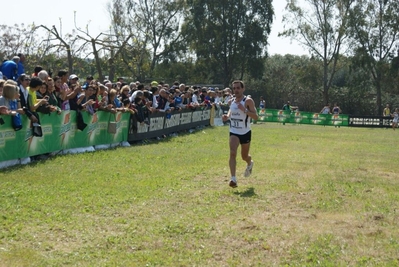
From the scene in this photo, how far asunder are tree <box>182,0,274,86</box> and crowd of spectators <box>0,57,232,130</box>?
37.8 metres

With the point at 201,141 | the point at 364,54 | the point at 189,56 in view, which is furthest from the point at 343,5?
the point at 201,141

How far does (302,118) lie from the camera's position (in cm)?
4519

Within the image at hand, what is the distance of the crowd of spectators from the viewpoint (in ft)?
41.1

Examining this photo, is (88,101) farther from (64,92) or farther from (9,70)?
(9,70)

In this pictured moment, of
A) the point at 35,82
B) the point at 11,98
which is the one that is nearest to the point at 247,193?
the point at 11,98

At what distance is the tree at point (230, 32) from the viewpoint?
61562 millimetres

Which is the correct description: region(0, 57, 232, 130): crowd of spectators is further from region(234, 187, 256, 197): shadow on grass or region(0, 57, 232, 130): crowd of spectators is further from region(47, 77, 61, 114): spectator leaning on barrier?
region(234, 187, 256, 197): shadow on grass

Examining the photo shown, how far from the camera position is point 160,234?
7281 mm

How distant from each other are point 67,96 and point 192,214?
25.6 feet

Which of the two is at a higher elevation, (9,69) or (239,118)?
(9,69)

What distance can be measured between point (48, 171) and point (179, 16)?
54667 millimetres

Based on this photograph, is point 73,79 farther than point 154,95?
No

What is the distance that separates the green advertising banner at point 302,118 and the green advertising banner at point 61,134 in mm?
26744

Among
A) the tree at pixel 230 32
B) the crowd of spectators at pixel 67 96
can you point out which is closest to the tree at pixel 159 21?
the tree at pixel 230 32
